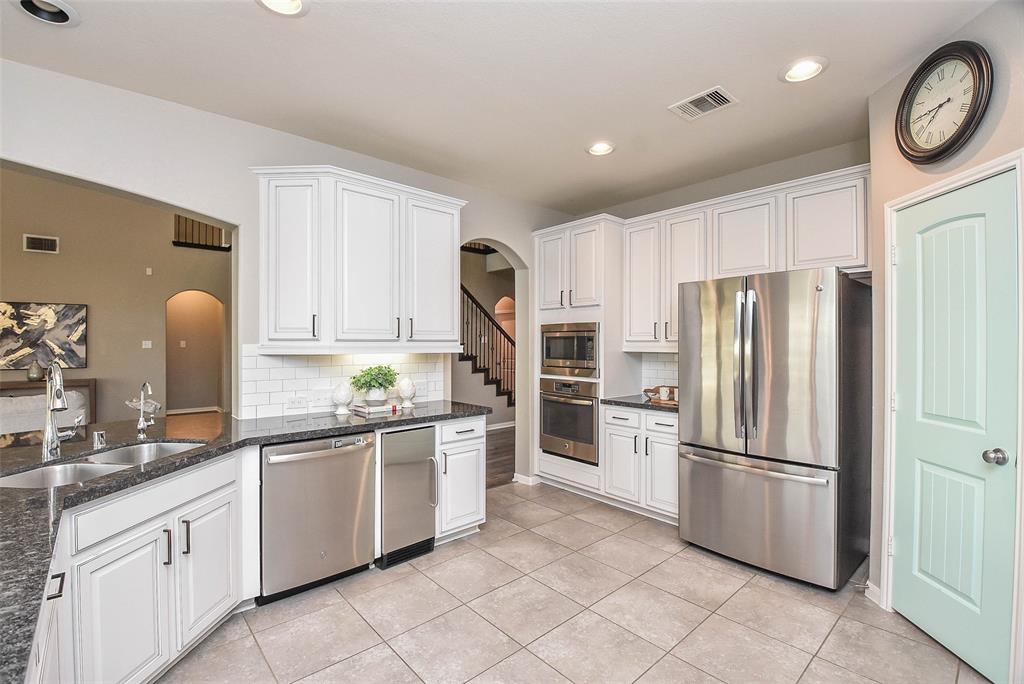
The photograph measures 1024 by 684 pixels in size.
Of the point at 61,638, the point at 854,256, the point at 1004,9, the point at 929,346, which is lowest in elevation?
the point at 61,638

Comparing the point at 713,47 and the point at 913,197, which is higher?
the point at 713,47

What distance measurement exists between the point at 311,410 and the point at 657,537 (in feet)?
8.72

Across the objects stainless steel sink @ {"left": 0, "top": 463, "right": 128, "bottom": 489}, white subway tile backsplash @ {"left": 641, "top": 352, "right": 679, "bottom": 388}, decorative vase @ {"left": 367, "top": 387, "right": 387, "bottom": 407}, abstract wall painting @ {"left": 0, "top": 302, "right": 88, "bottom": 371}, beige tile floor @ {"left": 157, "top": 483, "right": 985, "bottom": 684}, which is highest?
abstract wall painting @ {"left": 0, "top": 302, "right": 88, "bottom": 371}

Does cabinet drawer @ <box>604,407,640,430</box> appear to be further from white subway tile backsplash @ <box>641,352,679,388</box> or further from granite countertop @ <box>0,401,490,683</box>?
granite countertop @ <box>0,401,490,683</box>

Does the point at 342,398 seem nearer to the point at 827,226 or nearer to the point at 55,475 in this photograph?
the point at 55,475

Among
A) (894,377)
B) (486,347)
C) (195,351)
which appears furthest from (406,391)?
(195,351)

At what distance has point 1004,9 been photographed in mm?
1950

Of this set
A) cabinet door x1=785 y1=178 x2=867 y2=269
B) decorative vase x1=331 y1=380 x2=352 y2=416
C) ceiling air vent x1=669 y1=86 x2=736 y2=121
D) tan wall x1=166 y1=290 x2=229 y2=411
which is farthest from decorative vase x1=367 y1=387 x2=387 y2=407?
tan wall x1=166 y1=290 x2=229 y2=411

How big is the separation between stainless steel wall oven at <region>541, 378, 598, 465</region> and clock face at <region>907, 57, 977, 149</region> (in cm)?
265

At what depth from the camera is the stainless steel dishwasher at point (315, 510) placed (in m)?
2.56

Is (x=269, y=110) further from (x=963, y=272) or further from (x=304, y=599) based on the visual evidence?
A: (x=963, y=272)

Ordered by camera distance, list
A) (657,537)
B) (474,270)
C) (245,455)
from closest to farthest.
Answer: (245,455), (657,537), (474,270)

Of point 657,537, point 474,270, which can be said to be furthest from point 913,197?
point 474,270

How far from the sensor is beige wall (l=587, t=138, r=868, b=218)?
3.36 meters
